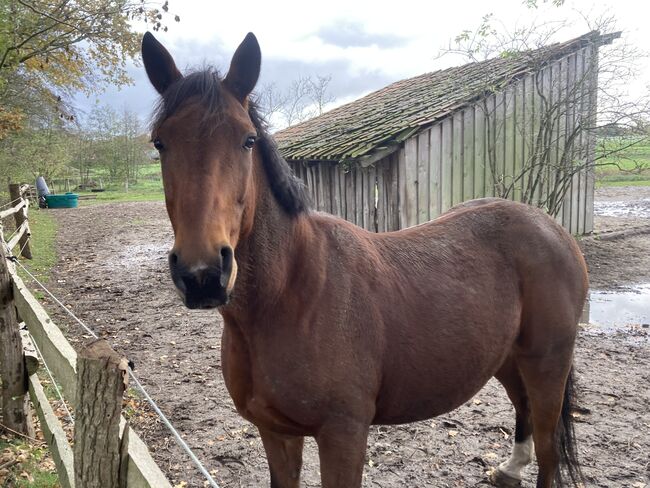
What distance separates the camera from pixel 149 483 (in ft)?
4.93

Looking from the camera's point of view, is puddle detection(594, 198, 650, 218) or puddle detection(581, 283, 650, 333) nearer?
puddle detection(581, 283, 650, 333)

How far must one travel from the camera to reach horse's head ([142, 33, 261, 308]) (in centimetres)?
145

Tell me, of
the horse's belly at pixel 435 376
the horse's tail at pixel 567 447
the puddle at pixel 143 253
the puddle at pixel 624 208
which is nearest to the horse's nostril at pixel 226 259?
the horse's belly at pixel 435 376

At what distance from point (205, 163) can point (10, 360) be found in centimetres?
304

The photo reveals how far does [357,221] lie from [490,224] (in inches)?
245

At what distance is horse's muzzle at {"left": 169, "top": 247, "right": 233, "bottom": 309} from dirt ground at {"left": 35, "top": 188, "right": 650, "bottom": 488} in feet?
7.47

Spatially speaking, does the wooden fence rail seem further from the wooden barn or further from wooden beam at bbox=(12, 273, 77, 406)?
the wooden barn

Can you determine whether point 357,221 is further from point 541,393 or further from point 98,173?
point 98,173

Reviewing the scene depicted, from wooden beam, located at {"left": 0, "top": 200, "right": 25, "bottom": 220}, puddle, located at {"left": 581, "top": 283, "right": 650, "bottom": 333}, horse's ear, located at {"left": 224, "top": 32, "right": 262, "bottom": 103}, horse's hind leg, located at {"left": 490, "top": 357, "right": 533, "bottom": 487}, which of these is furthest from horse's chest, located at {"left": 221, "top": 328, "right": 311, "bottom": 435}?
wooden beam, located at {"left": 0, "top": 200, "right": 25, "bottom": 220}

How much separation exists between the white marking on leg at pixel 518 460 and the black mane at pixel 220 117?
7.52ft

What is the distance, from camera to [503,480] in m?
3.12

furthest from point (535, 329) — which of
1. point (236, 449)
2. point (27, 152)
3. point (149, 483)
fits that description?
point (27, 152)

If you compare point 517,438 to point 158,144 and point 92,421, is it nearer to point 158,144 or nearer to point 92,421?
point 92,421

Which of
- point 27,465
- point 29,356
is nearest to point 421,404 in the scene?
point 27,465
